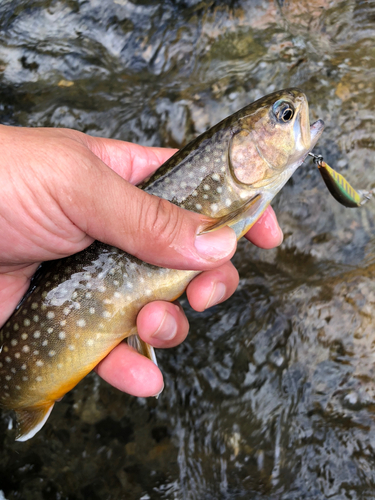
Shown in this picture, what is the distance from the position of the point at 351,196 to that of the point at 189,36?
1.86 meters

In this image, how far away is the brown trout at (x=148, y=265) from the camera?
6.57 feet

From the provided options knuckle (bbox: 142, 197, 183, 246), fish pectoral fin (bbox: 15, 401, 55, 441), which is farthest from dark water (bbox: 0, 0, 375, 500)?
knuckle (bbox: 142, 197, 183, 246)

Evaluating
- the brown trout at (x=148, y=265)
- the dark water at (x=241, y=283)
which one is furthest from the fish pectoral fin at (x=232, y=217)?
the dark water at (x=241, y=283)

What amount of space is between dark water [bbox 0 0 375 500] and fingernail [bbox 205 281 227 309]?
57cm

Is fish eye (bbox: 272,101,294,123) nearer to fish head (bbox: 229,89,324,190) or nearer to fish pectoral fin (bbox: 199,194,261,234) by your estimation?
fish head (bbox: 229,89,324,190)

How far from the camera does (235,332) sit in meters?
2.89

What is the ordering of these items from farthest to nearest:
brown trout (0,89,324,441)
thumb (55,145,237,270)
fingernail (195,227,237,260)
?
brown trout (0,89,324,441), fingernail (195,227,237,260), thumb (55,145,237,270)

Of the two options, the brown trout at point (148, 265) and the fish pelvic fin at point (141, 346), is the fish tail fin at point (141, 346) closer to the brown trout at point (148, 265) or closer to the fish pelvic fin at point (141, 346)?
the fish pelvic fin at point (141, 346)

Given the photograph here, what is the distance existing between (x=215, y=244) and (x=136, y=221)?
0.37 metres

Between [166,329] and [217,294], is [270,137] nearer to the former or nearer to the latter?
[217,294]

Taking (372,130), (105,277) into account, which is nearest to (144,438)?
(105,277)

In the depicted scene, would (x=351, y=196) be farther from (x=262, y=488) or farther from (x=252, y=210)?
(x=262, y=488)

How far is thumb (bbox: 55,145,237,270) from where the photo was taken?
1.78 meters

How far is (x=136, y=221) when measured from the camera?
1.79 metres
